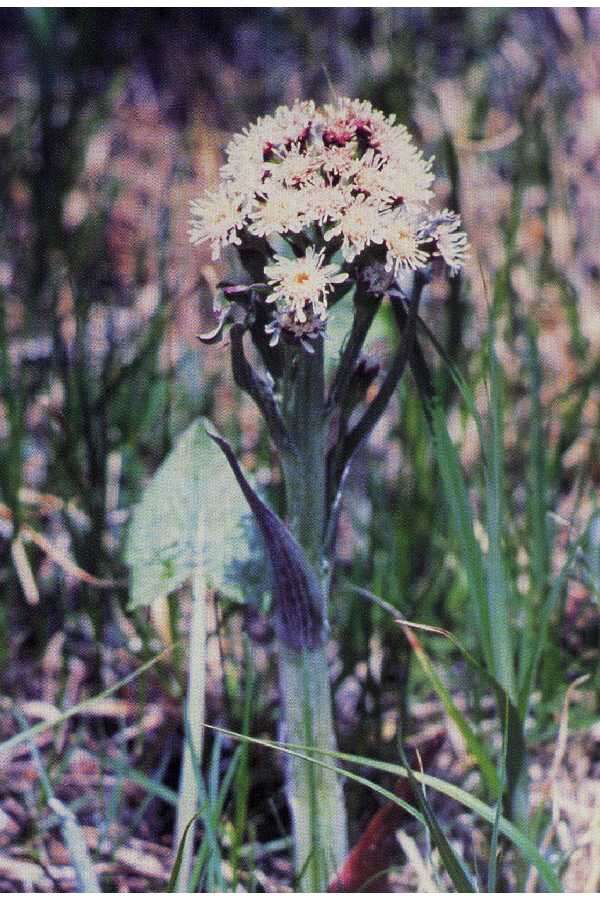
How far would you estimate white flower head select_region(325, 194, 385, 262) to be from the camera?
74cm

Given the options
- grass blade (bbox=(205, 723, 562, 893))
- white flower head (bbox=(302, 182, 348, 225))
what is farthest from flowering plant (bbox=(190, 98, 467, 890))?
grass blade (bbox=(205, 723, 562, 893))

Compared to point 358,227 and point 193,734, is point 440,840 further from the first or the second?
point 358,227

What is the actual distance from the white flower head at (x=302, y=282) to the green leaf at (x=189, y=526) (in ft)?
0.89

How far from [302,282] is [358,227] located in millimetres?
60

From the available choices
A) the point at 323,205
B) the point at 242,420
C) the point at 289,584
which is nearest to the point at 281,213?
the point at 323,205

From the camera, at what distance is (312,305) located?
2.44 feet

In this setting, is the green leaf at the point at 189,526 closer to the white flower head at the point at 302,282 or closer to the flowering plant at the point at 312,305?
the flowering plant at the point at 312,305

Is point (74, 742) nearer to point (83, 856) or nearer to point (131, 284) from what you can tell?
point (83, 856)

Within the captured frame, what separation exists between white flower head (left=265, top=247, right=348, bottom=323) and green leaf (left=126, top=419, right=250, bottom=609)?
0.89 feet

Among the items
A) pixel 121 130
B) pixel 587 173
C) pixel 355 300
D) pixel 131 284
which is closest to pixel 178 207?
pixel 131 284

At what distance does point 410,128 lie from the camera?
1.44 m

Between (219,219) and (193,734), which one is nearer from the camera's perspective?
(219,219)

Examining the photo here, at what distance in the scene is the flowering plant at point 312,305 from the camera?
75 cm

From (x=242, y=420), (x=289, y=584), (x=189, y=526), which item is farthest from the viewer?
(x=242, y=420)
